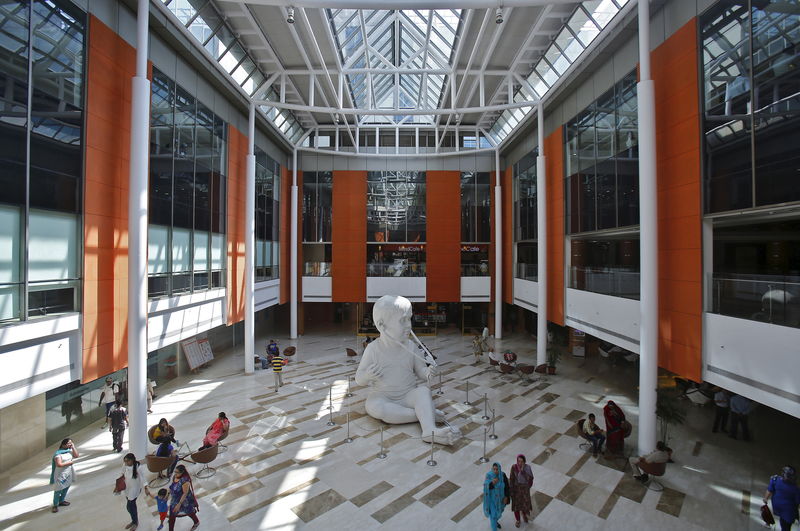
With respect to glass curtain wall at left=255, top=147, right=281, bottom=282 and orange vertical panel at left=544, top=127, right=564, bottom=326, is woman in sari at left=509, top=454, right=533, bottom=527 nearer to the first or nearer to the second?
orange vertical panel at left=544, top=127, right=564, bottom=326

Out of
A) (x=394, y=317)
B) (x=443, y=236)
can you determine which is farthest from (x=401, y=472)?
(x=443, y=236)

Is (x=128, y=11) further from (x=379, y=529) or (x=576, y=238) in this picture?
(x=576, y=238)

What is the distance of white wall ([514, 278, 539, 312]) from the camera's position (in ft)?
63.3

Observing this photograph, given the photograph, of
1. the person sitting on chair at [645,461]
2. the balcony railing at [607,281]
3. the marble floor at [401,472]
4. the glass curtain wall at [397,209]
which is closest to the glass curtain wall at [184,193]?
the marble floor at [401,472]

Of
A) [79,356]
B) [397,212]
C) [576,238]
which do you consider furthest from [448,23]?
[79,356]

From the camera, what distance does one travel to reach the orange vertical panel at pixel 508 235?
23.3m

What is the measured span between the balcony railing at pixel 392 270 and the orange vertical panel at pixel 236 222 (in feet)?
29.4

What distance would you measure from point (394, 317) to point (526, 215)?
12.7 metres

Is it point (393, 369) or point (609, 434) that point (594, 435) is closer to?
point (609, 434)

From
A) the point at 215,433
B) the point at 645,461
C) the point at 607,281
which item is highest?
the point at 607,281

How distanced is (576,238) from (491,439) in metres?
9.98

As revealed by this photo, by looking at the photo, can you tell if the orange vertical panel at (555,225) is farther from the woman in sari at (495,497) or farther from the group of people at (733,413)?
the woman in sari at (495,497)

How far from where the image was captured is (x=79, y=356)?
852cm

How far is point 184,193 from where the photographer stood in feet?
42.8
